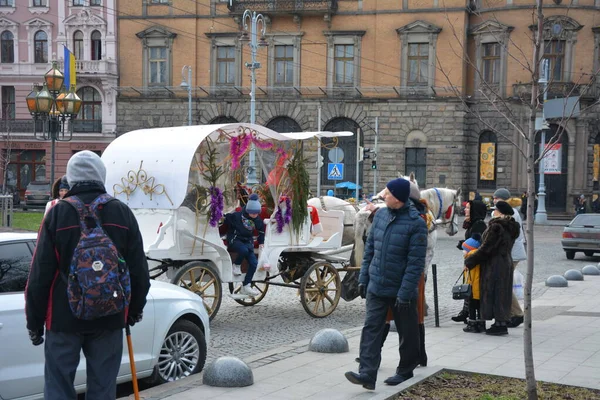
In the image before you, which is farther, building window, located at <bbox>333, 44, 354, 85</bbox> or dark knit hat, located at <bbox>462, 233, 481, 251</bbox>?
building window, located at <bbox>333, 44, 354, 85</bbox>

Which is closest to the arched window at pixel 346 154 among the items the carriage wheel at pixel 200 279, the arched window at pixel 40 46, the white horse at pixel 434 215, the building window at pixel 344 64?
the building window at pixel 344 64

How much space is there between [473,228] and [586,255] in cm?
1537

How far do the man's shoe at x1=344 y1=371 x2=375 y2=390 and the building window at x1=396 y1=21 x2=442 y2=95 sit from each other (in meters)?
41.0

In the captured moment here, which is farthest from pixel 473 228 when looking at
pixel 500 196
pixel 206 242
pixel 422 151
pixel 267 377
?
pixel 422 151

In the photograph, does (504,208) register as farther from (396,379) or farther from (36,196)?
(36,196)

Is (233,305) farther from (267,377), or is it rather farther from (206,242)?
(267,377)

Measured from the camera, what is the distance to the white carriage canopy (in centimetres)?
1092

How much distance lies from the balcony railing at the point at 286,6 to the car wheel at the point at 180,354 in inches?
1629

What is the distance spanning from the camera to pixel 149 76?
50375 millimetres

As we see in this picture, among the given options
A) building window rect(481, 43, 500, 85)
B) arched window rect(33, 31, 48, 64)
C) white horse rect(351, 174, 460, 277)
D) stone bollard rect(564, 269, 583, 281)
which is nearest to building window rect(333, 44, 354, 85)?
building window rect(481, 43, 500, 85)

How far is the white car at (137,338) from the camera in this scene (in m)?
6.11

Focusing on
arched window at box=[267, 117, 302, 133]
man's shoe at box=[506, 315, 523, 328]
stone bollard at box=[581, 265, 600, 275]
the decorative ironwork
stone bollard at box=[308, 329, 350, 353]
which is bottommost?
stone bollard at box=[581, 265, 600, 275]

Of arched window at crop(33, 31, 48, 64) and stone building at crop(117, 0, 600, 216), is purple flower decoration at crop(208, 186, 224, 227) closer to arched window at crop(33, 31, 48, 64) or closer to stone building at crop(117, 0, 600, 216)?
stone building at crop(117, 0, 600, 216)

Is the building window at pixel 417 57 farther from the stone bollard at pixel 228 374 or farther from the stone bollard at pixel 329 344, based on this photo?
the stone bollard at pixel 228 374
